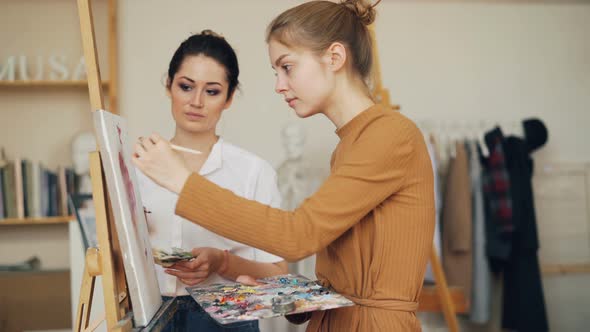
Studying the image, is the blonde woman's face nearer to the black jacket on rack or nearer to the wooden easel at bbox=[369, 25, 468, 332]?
the wooden easel at bbox=[369, 25, 468, 332]

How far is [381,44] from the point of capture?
11.6 ft

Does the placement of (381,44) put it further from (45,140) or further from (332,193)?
(332,193)

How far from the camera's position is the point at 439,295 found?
2822 millimetres

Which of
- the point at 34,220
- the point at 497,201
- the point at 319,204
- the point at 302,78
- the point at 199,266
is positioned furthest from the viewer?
the point at 497,201

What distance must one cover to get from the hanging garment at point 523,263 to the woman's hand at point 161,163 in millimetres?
2538

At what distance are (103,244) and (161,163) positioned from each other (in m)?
0.17

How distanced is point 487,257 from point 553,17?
1581 millimetres

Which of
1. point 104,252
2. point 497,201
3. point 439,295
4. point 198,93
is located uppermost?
point 198,93

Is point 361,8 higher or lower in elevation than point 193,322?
higher

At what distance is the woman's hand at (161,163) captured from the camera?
943 millimetres

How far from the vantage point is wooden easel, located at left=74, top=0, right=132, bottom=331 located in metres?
0.99

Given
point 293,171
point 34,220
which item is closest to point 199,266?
point 293,171

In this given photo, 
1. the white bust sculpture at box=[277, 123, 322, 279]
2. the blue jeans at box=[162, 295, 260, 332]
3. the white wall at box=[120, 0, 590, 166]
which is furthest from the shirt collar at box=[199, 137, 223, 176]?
the white wall at box=[120, 0, 590, 166]

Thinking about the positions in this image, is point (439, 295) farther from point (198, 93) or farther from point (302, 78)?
point (302, 78)
